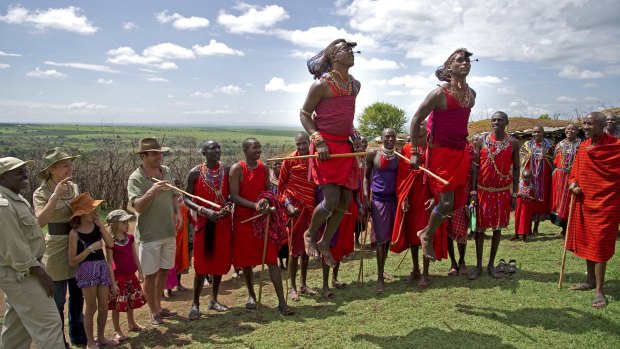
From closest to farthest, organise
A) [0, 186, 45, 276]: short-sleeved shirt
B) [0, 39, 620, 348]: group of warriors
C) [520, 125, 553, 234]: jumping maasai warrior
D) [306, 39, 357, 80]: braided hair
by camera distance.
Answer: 1. [0, 186, 45, 276]: short-sleeved shirt
2. [0, 39, 620, 348]: group of warriors
3. [306, 39, 357, 80]: braided hair
4. [520, 125, 553, 234]: jumping maasai warrior

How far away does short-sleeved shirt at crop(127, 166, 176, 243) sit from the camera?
581 cm

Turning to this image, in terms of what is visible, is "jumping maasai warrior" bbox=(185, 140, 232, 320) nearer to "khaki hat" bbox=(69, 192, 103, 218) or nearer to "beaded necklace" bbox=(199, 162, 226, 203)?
"beaded necklace" bbox=(199, 162, 226, 203)

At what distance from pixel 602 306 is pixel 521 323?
1.18 m

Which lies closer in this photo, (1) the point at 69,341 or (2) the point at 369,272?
(1) the point at 69,341

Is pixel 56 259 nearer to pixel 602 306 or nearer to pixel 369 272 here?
pixel 369 272

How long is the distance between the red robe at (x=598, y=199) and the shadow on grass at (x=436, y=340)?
209 cm

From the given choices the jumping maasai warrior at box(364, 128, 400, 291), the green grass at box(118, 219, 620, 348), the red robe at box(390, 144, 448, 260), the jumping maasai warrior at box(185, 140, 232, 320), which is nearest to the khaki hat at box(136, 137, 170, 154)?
the jumping maasai warrior at box(185, 140, 232, 320)

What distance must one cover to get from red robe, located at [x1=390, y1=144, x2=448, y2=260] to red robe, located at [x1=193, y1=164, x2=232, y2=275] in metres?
2.55

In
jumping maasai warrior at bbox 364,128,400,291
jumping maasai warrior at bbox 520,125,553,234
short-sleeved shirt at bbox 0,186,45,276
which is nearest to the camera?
short-sleeved shirt at bbox 0,186,45,276

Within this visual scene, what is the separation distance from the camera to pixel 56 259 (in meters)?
5.18

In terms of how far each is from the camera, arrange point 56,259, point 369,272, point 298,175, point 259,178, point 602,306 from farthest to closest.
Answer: point 369,272 → point 298,175 → point 259,178 → point 602,306 → point 56,259

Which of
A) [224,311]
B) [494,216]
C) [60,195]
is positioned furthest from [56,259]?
[494,216]

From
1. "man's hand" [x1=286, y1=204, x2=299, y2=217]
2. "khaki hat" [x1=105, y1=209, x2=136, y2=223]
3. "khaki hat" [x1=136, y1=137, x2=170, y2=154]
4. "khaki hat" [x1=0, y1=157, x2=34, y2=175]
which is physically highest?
"khaki hat" [x1=136, y1=137, x2=170, y2=154]

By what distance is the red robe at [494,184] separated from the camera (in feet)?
23.2
